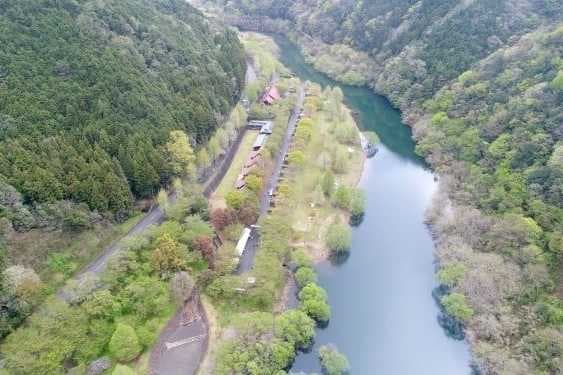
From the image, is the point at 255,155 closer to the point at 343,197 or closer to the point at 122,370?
the point at 343,197

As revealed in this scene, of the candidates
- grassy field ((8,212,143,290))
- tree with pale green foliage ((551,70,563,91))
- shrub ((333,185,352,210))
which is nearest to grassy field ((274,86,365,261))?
shrub ((333,185,352,210))

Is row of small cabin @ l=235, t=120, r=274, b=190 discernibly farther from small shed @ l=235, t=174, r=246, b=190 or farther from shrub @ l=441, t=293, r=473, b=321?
shrub @ l=441, t=293, r=473, b=321

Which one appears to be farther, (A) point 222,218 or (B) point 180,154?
(B) point 180,154

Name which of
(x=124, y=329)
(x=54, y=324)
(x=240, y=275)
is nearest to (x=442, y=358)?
(x=240, y=275)

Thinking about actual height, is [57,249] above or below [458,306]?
below

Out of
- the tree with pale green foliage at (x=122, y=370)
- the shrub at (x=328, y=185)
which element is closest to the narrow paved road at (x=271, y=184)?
the shrub at (x=328, y=185)

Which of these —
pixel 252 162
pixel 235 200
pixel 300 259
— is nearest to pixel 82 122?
pixel 235 200

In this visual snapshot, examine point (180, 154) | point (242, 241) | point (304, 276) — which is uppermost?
Result: point (180, 154)
